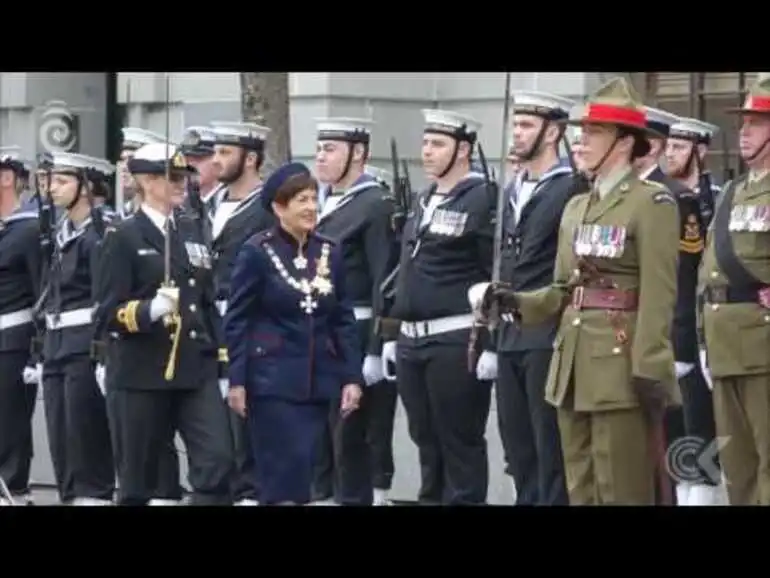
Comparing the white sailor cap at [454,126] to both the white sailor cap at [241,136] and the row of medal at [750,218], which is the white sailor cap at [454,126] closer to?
the white sailor cap at [241,136]

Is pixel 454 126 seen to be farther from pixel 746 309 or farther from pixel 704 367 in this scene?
pixel 746 309

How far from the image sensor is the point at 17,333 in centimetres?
1405

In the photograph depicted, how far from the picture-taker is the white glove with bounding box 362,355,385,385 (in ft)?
42.5

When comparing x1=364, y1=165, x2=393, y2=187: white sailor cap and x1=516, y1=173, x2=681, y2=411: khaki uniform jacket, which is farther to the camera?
x1=364, y1=165, x2=393, y2=187: white sailor cap

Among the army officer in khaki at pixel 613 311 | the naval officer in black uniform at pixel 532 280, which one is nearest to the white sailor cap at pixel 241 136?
the naval officer in black uniform at pixel 532 280

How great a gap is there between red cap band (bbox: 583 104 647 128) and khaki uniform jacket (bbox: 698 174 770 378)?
51 cm

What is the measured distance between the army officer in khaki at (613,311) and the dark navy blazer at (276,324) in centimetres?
98

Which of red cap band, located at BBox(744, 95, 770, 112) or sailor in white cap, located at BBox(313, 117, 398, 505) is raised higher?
red cap band, located at BBox(744, 95, 770, 112)

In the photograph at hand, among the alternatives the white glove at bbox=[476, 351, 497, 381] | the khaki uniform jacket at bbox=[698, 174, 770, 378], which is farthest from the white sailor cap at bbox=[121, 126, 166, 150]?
the khaki uniform jacket at bbox=[698, 174, 770, 378]

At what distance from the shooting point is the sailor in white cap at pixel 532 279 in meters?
11.3

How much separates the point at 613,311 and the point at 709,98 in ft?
24.0

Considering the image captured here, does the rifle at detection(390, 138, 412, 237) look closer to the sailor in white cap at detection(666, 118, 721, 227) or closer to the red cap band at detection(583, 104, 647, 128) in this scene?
the sailor in white cap at detection(666, 118, 721, 227)
